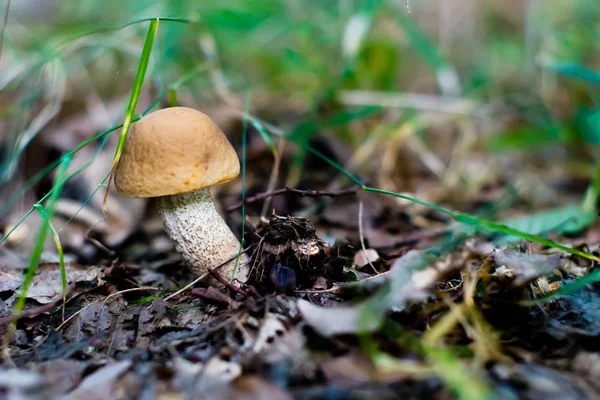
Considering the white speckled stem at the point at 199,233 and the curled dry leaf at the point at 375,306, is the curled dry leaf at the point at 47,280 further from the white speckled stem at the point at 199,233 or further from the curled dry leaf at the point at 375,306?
the curled dry leaf at the point at 375,306

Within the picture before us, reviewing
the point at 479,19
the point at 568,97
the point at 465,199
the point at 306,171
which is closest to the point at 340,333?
the point at 306,171

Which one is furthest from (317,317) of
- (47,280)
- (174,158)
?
(47,280)

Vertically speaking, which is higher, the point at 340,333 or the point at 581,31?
the point at 581,31

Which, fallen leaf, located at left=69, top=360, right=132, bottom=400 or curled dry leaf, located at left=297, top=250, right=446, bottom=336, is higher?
curled dry leaf, located at left=297, top=250, right=446, bottom=336

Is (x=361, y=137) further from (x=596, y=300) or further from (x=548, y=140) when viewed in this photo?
(x=596, y=300)

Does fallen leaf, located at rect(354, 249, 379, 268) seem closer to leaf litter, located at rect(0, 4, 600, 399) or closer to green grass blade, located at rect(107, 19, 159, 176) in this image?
leaf litter, located at rect(0, 4, 600, 399)

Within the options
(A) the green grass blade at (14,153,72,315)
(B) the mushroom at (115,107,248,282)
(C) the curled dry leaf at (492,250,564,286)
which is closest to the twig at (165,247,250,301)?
(B) the mushroom at (115,107,248,282)

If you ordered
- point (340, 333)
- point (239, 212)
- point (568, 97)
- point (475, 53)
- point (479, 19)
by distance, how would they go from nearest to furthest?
point (340, 333) < point (239, 212) < point (568, 97) < point (475, 53) < point (479, 19)

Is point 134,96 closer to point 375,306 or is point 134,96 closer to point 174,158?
point 174,158

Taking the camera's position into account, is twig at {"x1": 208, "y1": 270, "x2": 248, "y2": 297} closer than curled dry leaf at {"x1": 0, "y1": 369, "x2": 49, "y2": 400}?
No
